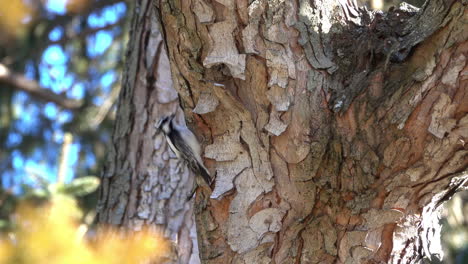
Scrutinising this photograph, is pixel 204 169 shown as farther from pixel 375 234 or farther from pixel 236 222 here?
pixel 375 234

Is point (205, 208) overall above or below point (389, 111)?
below

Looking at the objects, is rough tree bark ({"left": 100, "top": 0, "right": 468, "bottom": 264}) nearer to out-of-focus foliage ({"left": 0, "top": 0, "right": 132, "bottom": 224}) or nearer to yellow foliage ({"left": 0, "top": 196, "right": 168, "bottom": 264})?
yellow foliage ({"left": 0, "top": 196, "right": 168, "bottom": 264})

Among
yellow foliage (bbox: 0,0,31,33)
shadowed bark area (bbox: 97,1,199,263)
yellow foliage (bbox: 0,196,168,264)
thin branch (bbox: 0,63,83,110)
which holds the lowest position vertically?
yellow foliage (bbox: 0,196,168,264)

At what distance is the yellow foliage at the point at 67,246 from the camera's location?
2.45 meters

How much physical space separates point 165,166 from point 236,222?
106cm

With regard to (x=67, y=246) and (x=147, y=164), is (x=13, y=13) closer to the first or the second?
(x=147, y=164)

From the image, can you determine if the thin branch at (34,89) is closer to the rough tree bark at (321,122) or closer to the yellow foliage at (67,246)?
the yellow foliage at (67,246)

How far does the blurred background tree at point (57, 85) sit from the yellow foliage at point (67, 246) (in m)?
1.55

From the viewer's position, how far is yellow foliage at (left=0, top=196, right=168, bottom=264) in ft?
8.04

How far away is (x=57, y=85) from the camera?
16.4 feet

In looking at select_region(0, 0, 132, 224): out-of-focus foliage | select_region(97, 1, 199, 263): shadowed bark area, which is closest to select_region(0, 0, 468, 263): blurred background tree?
select_region(0, 0, 132, 224): out-of-focus foliage

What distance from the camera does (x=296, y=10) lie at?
1768mm

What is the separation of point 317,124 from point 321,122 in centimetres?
1

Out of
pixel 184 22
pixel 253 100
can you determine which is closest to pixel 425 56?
pixel 253 100
